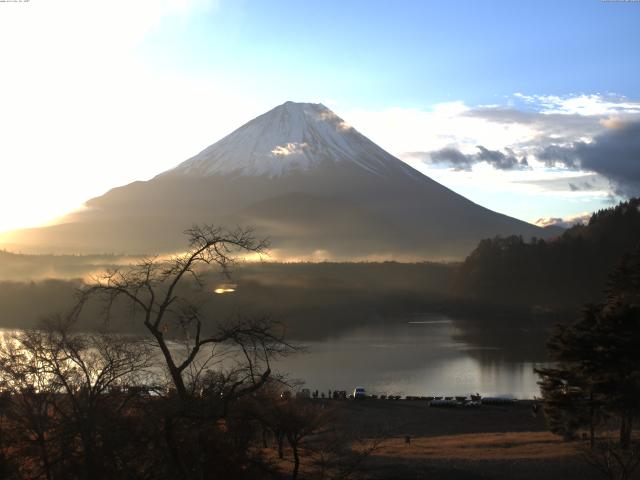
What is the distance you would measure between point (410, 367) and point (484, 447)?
15333mm

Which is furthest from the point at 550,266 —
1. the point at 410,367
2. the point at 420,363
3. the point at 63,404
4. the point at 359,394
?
the point at 63,404

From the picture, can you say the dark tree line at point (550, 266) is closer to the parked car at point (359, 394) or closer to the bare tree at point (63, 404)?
the parked car at point (359, 394)

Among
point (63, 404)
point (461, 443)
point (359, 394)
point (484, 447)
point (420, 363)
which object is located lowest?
point (420, 363)

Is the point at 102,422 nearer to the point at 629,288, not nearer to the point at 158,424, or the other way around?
the point at 158,424

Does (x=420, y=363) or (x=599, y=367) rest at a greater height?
(x=599, y=367)

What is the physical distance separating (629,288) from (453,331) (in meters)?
29.3

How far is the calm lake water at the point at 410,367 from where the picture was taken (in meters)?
24.0

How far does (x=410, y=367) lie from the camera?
2817 centimetres

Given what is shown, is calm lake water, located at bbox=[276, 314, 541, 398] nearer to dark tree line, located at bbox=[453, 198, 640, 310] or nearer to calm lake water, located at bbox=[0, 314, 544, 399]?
calm lake water, located at bbox=[0, 314, 544, 399]

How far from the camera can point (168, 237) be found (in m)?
99.4

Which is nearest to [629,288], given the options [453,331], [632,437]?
[632,437]

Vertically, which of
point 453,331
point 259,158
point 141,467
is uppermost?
point 259,158

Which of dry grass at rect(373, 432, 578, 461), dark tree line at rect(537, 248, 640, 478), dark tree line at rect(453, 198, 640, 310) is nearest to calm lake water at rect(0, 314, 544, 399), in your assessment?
dry grass at rect(373, 432, 578, 461)

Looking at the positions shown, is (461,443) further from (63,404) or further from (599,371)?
(63,404)
